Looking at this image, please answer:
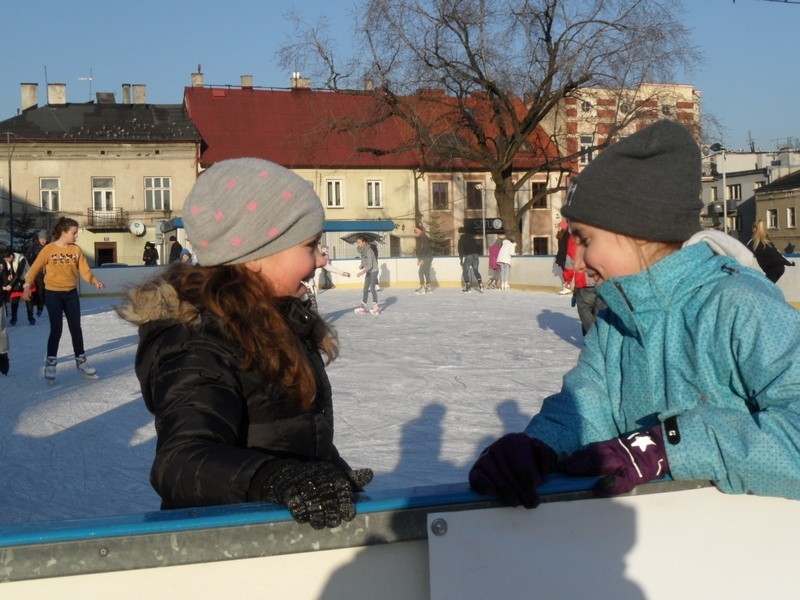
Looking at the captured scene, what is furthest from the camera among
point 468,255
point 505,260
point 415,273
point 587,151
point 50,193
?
point 50,193

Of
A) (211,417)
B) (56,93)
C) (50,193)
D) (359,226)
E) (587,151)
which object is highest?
(56,93)

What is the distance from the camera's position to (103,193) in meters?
44.0

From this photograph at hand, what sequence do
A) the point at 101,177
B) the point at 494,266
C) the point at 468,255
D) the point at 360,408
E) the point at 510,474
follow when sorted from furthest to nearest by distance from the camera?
the point at 101,177 < the point at 494,266 < the point at 468,255 < the point at 360,408 < the point at 510,474

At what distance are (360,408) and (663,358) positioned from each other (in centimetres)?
592

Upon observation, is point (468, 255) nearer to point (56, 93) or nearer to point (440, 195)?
point (440, 195)

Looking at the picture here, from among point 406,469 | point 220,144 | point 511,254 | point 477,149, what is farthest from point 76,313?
point 220,144

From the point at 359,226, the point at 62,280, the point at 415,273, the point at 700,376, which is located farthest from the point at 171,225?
the point at 700,376

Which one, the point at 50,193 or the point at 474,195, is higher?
the point at 50,193

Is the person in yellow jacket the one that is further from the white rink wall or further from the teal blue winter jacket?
the white rink wall

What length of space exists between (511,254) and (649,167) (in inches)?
986

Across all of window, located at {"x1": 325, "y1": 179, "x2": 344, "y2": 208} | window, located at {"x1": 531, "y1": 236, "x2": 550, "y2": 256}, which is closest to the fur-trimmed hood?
window, located at {"x1": 325, "y1": 179, "x2": 344, "y2": 208}

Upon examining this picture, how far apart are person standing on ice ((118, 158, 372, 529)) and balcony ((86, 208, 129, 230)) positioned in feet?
142

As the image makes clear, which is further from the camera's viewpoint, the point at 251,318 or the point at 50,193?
the point at 50,193

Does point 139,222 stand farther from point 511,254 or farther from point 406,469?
point 406,469
